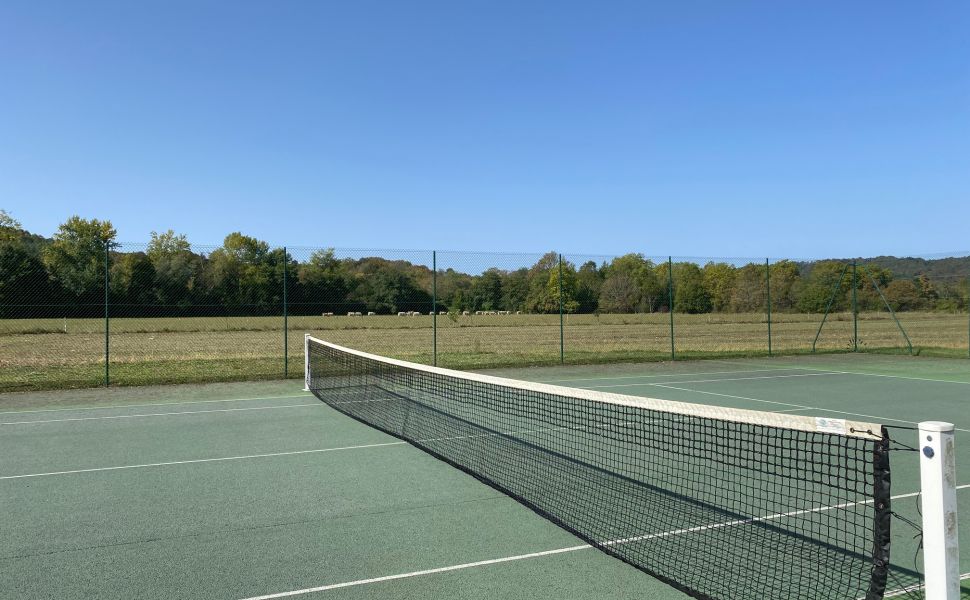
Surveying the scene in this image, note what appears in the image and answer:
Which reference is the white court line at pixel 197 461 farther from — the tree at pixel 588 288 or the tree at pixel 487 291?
the tree at pixel 588 288

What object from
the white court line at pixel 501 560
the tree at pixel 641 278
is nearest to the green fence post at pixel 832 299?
the tree at pixel 641 278

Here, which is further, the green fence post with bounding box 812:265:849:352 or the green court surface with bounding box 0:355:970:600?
the green fence post with bounding box 812:265:849:352

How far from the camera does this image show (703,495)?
5.35 metres

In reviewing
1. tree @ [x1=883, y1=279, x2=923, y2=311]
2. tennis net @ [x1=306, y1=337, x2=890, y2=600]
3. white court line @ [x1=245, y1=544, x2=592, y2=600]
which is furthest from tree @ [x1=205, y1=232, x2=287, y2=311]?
tree @ [x1=883, y1=279, x2=923, y2=311]

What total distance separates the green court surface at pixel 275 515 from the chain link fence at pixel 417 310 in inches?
212

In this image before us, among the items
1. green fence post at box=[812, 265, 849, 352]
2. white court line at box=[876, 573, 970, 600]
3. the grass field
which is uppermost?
green fence post at box=[812, 265, 849, 352]

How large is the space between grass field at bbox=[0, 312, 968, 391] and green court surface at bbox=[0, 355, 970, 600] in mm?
5295

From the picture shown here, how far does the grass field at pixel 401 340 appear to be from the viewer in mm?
15445

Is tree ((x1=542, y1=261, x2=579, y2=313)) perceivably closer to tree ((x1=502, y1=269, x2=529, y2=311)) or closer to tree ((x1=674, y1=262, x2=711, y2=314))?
tree ((x1=502, y1=269, x2=529, y2=311))

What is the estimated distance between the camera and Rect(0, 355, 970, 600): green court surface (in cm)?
379

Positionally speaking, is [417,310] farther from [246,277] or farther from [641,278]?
[641,278]

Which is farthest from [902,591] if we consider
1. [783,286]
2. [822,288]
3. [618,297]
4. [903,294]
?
[903,294]

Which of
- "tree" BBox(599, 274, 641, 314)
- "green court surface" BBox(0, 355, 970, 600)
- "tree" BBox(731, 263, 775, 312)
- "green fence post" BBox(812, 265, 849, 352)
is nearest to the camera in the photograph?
"green court surface" BBox(0, 355, 970, 600)

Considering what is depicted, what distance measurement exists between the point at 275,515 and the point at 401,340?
16.3 metres
